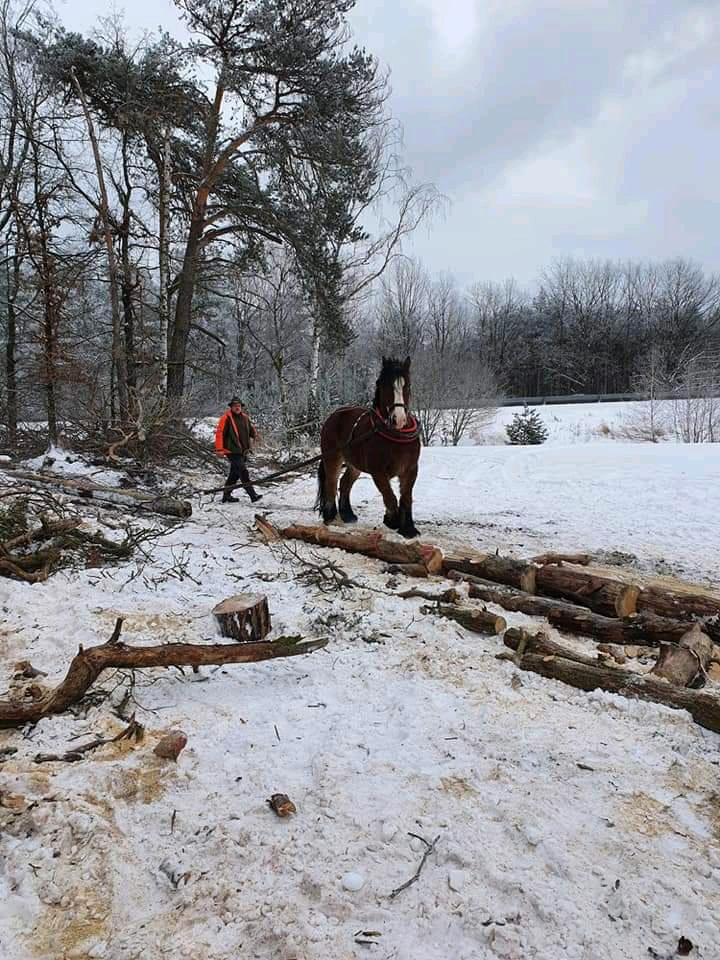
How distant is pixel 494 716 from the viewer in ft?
8.58

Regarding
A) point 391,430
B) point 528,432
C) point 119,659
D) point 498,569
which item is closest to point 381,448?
point 391,430

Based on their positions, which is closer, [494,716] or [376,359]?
[494,716]

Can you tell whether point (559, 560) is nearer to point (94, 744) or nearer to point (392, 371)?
point (392, 371)

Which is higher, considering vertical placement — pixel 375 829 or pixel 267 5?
pixel 267 5

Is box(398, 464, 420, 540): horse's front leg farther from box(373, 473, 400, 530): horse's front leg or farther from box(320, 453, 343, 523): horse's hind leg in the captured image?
box(320, 453, 343, 523): horse's hind leg

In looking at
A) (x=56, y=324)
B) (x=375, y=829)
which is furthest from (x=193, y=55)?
(x=375, y=829)

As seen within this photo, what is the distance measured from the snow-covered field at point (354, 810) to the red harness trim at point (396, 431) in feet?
8.16

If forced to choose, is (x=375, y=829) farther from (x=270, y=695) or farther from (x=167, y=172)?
(x=167, y=172)

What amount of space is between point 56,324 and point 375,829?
10.7 meters

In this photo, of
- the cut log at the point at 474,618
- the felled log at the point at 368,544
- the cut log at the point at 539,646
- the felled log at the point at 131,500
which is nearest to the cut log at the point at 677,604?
the cut log at the point at 539,646

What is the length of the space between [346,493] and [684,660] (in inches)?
184

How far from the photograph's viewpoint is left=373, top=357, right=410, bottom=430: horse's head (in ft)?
18.5

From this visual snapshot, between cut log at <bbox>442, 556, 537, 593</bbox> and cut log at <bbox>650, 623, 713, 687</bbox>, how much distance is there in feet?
4.06

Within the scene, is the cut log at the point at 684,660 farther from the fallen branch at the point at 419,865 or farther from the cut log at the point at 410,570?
the cut log at the point at 410,570
